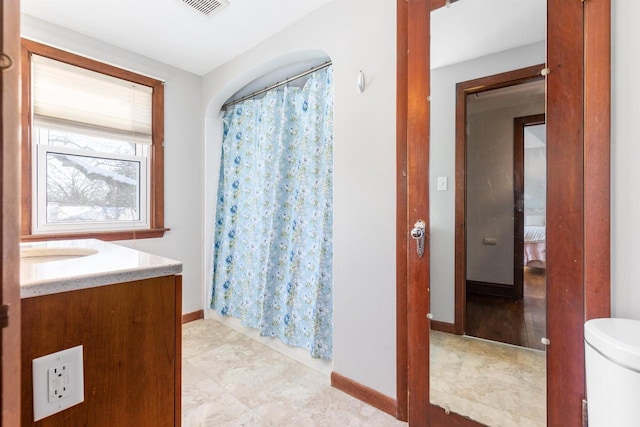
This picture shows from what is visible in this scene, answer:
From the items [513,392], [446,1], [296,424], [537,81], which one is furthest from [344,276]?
[446,1]

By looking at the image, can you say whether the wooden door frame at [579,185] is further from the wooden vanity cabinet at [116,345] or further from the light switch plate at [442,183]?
the wooden vanity cabinet at [116,345]

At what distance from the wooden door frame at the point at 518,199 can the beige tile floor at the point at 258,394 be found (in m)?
0.94

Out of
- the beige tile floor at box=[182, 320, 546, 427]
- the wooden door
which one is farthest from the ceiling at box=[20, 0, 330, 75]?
the beige tile floor at box=[182, 320, 546, 427]

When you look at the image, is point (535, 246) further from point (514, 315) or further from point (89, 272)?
point (89, 272)

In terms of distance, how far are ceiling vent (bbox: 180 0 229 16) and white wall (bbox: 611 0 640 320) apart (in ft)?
6.41

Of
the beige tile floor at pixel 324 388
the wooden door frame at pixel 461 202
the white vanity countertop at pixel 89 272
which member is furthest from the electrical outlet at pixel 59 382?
the wooden door frame at pixel 461 202

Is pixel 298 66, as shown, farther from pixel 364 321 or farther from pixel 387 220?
pixel 364 321

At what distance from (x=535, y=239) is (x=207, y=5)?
88.6 inches

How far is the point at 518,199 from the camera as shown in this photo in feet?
4.10

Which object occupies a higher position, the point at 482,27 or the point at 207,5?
the point at 207,5

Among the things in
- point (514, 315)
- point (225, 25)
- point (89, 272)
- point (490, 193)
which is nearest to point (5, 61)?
point (89, 272)

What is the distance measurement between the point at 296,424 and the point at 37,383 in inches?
48.3

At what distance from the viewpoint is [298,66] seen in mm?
2340

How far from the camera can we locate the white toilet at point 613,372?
804mm
